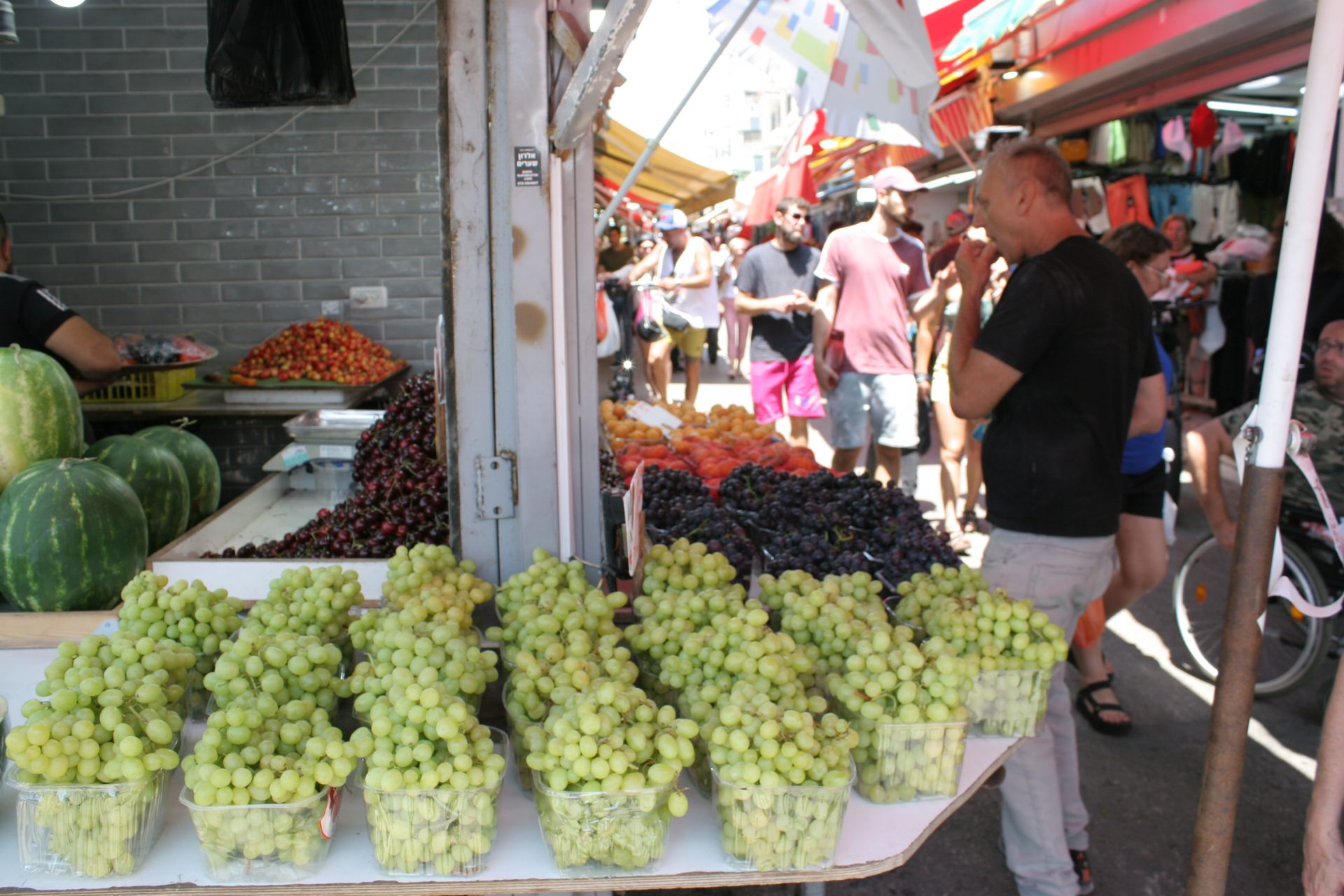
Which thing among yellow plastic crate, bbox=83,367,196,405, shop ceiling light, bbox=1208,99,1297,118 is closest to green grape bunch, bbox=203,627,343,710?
yellow plastic crate, bbox=83,367,196,405

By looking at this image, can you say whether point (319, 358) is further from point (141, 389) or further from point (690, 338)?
point (690, 338)

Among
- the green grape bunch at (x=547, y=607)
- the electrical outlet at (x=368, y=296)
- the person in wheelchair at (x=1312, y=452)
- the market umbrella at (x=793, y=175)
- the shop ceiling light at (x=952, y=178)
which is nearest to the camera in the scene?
the green grape bunch at (x=547, y=607)

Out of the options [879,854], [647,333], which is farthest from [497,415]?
[647,333]

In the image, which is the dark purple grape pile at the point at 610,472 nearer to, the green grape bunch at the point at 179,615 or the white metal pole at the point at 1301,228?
the green grape bunch at the point at 179,615

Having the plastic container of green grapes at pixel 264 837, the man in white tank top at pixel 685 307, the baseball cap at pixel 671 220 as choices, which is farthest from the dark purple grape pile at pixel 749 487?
the baseball cap at pixel 671 220

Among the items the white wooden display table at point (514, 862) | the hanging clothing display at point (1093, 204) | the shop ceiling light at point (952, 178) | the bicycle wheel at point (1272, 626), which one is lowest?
the bicycle wheel at point (1272, 626)

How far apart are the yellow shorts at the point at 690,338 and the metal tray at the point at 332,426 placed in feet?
20.7

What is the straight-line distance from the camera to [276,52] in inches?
145

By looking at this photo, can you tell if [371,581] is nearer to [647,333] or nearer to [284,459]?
[284,459]

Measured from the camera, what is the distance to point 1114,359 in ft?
9.05

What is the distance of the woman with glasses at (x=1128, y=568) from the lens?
3799 mm

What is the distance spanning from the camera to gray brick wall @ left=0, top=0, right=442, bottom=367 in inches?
242

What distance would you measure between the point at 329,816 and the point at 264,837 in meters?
0.10

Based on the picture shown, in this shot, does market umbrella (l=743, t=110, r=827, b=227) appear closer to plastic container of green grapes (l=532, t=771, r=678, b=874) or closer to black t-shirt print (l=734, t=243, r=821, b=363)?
black t-shirt print (l=734, t=243, r=821, b=363)
